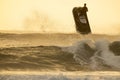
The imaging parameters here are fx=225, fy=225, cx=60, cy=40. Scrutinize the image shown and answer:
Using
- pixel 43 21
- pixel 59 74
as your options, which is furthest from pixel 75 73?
pixel 43 21

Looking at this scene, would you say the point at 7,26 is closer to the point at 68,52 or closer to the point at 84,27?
the point at 84,27

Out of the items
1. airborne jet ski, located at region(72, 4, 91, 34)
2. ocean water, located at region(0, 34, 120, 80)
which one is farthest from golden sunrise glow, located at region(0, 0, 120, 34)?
ocean water, located at region(0, 34, 120, 80)

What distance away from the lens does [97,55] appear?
1141mm

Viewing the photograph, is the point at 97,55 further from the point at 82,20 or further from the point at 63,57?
the point at 82,20

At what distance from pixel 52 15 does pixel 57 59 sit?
1067 millimetres

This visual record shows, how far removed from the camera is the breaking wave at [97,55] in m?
1.03

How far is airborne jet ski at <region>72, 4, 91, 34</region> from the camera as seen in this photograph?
6.14 feet

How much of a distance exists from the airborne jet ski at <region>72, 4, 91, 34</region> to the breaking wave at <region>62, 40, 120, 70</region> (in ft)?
1.74

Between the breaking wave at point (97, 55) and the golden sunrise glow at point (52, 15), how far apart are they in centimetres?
83

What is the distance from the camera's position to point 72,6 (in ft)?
6.96

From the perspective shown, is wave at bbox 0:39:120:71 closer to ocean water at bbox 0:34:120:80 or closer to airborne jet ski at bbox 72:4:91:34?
ocean water at bbox 0:34:120:80

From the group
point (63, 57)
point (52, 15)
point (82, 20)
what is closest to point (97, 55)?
point (63, 57)

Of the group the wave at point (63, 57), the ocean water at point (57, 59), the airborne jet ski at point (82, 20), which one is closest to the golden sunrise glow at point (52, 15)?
the airborne jet ski at point (82, 20)

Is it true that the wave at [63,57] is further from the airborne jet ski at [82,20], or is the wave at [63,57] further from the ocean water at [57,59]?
the airborne jet ski at [82,20]
